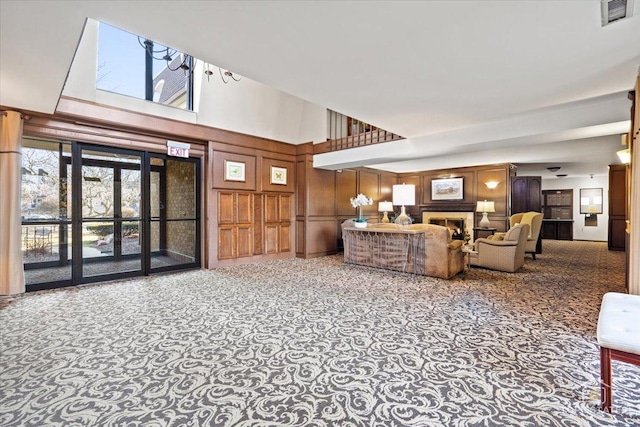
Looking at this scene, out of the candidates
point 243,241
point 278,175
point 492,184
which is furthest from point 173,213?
point 492,184

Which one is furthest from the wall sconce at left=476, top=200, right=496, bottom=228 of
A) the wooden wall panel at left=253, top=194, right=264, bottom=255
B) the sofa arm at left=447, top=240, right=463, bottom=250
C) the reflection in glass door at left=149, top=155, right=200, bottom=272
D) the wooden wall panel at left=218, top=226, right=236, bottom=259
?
the reflection in glass door at left=149, top=155, right=200, bottom=272

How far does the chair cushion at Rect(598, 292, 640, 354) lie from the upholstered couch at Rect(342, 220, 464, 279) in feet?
8.63

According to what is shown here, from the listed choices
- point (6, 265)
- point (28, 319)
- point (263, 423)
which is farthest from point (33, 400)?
point (6, 265)

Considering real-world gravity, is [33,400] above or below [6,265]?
below

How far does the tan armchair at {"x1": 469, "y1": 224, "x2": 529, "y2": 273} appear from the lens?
534 cm

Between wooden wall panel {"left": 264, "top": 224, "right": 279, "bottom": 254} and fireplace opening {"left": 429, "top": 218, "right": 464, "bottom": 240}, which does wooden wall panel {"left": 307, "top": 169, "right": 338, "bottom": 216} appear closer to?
wooden wall panel {"left": 264, "top": 224, "right": 279, "bottom": 254}

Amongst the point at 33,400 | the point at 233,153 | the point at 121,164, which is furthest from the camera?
the point at 233,153

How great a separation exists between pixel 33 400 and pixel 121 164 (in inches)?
162

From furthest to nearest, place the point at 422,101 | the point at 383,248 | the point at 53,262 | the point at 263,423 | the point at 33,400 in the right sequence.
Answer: the point at 383,248, the point at 53,262, the point at 422,101, the point at 33,400, the point at 263,423

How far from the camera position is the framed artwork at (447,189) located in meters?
8.86

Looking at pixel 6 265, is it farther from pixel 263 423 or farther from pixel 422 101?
pixel 422 101

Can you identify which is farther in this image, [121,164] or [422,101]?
[121,164]

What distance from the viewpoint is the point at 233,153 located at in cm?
611

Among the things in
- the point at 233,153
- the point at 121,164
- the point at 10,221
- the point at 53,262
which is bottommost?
the point at 53,262
